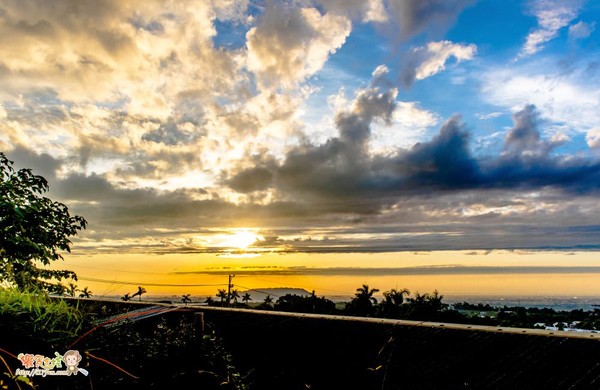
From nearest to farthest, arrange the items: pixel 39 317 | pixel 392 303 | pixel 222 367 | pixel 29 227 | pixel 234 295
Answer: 1. pixel 39 317
2. pixel 222 367
3. pixel 29 227
4. pixel 392 303
5. pixel 234 295

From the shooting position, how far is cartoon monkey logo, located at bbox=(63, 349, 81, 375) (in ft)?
7.04

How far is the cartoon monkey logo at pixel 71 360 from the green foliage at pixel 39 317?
0.38 meters

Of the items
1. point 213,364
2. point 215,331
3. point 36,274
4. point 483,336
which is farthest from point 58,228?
point 483,336

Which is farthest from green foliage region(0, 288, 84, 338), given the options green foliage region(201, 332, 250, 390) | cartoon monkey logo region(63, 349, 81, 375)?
green foliage region(201, 332, 250, 390)

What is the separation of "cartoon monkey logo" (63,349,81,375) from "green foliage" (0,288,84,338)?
38cm

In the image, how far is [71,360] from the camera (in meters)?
2.15

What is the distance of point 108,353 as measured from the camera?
9.52 feet

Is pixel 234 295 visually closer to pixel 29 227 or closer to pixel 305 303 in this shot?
pixel 305 303

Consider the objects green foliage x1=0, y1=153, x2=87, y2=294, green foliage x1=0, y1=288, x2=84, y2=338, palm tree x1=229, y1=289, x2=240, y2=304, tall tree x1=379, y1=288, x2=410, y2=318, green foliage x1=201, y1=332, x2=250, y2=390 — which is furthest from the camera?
palm tree x1=229, y1=289, x2=240, y2=304

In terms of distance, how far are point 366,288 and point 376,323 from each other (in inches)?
3065

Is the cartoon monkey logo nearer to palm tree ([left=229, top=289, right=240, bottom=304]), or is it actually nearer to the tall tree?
the tall tree

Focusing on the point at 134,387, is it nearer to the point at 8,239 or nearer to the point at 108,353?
the point at 108,353

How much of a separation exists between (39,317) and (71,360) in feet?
1.81

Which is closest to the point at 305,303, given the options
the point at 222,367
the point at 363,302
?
the point at 363,302
